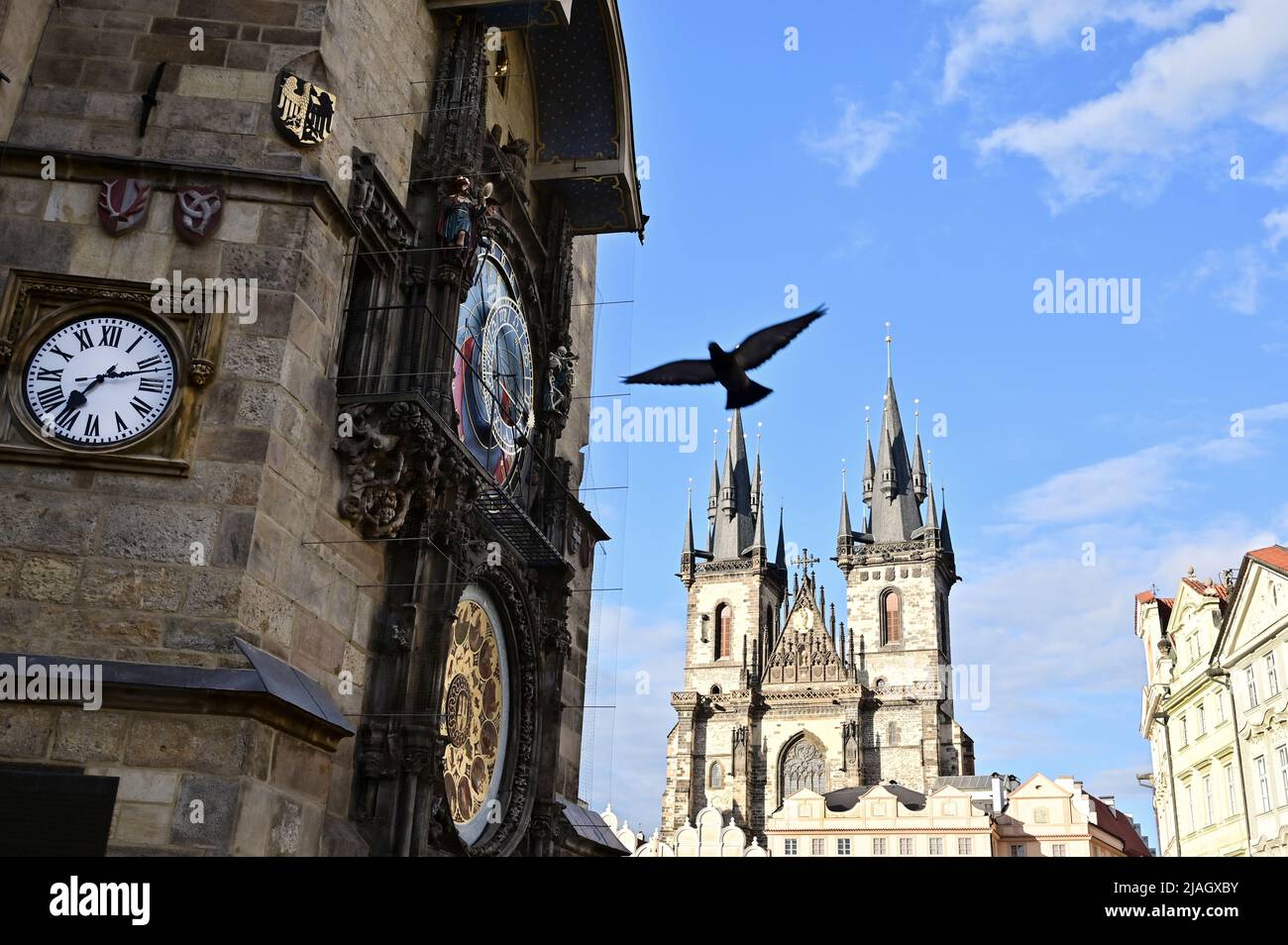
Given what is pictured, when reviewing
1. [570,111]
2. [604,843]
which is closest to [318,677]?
[604,843]

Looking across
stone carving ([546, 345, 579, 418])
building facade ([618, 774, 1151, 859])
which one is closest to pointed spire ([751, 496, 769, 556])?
building facade ([618, 774, 1151, 859])

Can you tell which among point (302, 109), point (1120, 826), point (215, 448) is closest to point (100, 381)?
point (215, 448)

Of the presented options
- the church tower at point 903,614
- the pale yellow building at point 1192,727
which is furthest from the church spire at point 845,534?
the pale yellow building at point 1192,727

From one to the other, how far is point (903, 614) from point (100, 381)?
78.3 m

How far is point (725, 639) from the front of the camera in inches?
3351

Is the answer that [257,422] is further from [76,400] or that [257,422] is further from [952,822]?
[952,822]

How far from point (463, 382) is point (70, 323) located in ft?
10.1

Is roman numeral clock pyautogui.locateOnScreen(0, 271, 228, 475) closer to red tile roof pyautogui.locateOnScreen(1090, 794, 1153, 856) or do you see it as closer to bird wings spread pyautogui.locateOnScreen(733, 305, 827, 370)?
bird wings spread pyautogui.locateOnScreen(733, 305, 827, 370)

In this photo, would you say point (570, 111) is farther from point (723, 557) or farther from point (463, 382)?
point (723, 557)

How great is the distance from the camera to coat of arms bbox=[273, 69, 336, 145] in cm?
720

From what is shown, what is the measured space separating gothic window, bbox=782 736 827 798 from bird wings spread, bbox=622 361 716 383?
71446 millimetres

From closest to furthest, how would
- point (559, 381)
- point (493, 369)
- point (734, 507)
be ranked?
point (493, 369)
point (559, 381)
point (734, 507)

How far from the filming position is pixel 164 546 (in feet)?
20.6

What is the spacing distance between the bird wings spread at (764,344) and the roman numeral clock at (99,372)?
3366 mm
